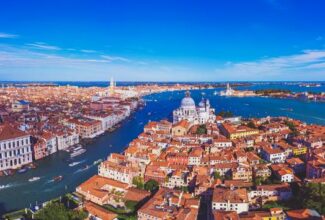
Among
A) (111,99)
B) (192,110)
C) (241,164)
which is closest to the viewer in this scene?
(241,164)

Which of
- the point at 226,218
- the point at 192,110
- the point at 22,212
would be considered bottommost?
the point at 22,212

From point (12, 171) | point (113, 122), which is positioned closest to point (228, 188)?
point (12, 171)

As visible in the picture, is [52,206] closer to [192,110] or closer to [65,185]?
[65,185]

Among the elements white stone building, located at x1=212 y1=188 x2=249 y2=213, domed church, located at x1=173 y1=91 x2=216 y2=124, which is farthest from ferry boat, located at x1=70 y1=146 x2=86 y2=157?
white stone building, located at x1=212 y1=188 x2=249 y2=213

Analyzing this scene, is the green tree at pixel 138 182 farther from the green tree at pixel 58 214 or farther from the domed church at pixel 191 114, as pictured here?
the domed church at pixel 191 114

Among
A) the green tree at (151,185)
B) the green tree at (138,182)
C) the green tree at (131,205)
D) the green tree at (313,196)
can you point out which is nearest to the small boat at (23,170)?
the green tree at (138,182)

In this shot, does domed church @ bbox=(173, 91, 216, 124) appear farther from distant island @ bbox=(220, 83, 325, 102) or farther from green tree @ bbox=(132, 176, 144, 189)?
distant island @ bbox=(220, 83, 325, 102)

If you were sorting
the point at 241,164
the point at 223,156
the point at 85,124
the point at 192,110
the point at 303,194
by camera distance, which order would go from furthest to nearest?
the point at 192,110, the point at 85,124, the point at 223,156, the point at 241,164, the point at 303,194

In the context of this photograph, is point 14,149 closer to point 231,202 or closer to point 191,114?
point 231,202

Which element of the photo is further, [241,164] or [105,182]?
[241,164]
